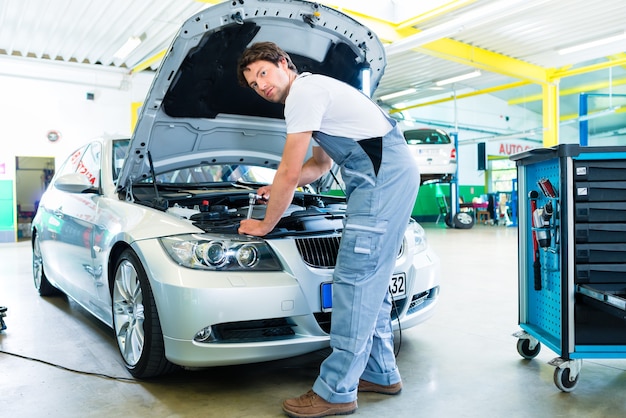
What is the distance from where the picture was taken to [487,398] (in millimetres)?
2135

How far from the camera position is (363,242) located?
1921mm

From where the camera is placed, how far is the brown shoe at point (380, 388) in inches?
86.4

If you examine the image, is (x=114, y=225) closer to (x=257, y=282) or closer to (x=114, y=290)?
(x=114, y=290)

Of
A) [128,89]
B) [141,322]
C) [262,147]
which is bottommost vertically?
[141,322]

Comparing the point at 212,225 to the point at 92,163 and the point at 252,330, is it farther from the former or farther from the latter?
the point at 92,163

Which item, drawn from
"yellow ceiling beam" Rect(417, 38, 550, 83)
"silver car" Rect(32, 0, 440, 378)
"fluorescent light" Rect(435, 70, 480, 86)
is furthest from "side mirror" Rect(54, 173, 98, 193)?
"fluorescent light" Rect(435, 70, 480, 86)

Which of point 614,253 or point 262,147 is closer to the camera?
point 614,253

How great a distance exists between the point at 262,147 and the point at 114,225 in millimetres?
1155

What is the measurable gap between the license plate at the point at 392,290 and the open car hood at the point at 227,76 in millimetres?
1153

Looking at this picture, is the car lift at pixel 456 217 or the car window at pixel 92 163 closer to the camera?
the car window at pixel 92 163

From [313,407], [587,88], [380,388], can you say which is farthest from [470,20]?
[587,88]

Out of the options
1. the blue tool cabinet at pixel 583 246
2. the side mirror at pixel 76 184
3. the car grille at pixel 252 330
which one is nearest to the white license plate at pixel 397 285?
the car grille at pixel 252 330

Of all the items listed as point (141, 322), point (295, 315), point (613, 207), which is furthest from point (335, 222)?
point (613, 207)

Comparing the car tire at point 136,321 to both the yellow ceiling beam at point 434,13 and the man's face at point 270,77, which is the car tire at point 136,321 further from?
the yellow ceiling beam at point 434,13
